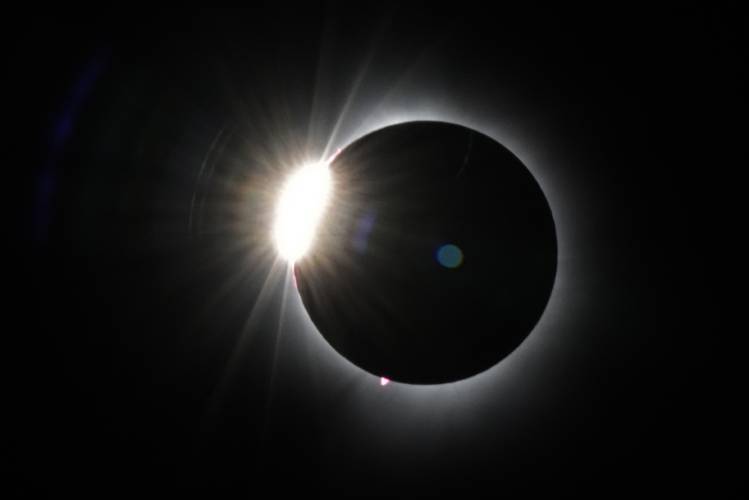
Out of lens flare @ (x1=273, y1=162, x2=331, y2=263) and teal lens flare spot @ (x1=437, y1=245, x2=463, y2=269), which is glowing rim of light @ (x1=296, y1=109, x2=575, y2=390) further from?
teal lens flare spot @ (x1=437, y1=245, x2=463, y2=269)

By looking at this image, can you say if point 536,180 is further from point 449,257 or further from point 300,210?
point 300,210

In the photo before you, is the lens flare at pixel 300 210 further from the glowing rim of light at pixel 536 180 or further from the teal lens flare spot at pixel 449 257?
the teal lens flare spot at pixel 449 257

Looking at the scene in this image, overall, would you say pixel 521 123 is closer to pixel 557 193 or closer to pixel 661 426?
pixel 557 193

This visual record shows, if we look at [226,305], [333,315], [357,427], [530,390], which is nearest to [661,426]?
[530,390]

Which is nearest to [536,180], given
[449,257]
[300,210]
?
[449,257]

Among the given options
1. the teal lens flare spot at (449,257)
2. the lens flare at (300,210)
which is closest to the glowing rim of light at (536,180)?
the lens flare at (300,210)

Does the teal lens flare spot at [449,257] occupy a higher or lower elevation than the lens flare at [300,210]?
lower

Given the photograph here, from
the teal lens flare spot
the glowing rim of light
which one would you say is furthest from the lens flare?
the teal lens flare spot
